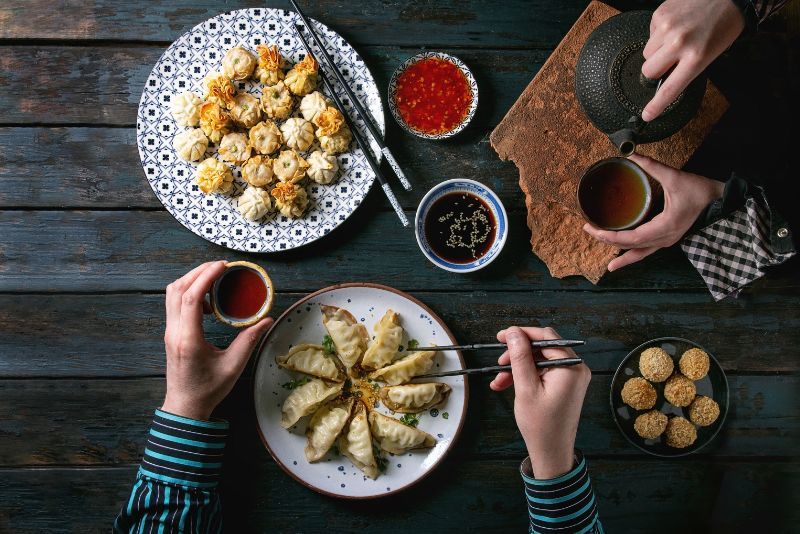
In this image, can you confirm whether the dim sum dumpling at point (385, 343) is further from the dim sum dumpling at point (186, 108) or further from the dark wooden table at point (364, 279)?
the dim sum dumpling at point (186, 108)

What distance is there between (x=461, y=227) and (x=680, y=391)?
3.90 ft

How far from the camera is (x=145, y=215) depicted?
103 inches

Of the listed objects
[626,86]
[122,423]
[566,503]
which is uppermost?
[626,86]

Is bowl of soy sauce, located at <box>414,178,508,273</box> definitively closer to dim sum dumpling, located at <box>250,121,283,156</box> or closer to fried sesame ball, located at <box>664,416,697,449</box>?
dim sum dumpling, located at <box>250,121,283,156</box>

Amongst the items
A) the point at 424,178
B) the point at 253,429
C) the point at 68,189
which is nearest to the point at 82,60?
the point at 68,189

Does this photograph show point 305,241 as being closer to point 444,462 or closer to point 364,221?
point 364,221

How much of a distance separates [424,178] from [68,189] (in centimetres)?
158

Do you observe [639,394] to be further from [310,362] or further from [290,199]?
[290,199]

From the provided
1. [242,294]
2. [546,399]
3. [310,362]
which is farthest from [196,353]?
[546,399]

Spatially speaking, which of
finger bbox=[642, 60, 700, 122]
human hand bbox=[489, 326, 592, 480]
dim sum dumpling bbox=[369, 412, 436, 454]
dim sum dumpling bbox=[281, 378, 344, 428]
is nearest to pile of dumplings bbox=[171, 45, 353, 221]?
dim sum dumpling bbox=[281, 378, 344, 428]

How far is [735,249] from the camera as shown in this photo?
8.41ft

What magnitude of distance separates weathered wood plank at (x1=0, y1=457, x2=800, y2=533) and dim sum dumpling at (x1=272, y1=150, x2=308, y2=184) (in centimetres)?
124

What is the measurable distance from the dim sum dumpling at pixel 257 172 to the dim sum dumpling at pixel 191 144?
0.20 metres

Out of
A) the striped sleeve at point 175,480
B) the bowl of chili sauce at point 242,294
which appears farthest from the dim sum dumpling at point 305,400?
the bowl of chili sauce at point 242,294
